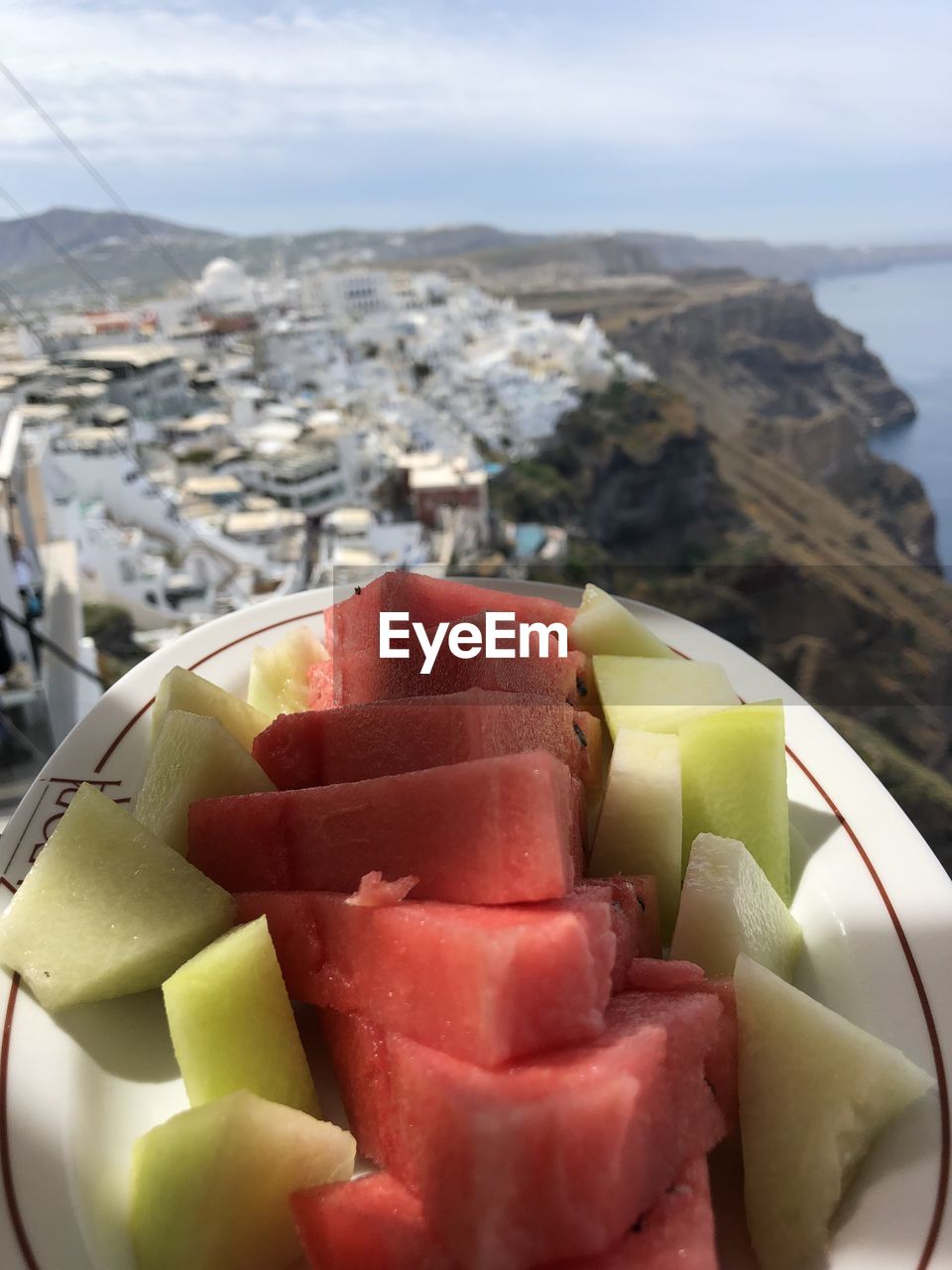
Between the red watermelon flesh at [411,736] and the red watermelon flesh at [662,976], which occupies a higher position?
the red watermelon flesh at [411,736]

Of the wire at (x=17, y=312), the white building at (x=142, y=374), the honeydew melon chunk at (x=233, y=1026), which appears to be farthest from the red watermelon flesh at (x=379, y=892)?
the white building at (x=142, y=374)

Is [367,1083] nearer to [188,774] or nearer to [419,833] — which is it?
[419,833]

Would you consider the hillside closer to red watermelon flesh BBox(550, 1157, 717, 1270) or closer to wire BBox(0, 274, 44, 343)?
red watermelon flesh BBox(550, 1157, 717, 1270)

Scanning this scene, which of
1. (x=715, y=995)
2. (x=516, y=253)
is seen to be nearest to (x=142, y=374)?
(x=516, y=253)

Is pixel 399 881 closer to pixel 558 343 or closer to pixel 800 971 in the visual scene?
pixel 800 971

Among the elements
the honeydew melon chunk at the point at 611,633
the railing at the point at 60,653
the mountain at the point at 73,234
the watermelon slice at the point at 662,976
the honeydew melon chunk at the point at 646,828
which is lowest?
the railing at the point at 60,653

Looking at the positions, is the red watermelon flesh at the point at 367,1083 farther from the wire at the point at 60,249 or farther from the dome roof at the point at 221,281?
the dome roof at the point at 221,281

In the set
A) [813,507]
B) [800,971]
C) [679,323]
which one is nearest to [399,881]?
[800,971]

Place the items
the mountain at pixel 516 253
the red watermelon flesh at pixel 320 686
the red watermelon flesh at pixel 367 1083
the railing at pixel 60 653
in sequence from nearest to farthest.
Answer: the red watermelon flesh at pixel 367 1083
the red watermelon flesh at pixel 320 686
the railing at pixel 60 653
the mountain at pixel 516 253
